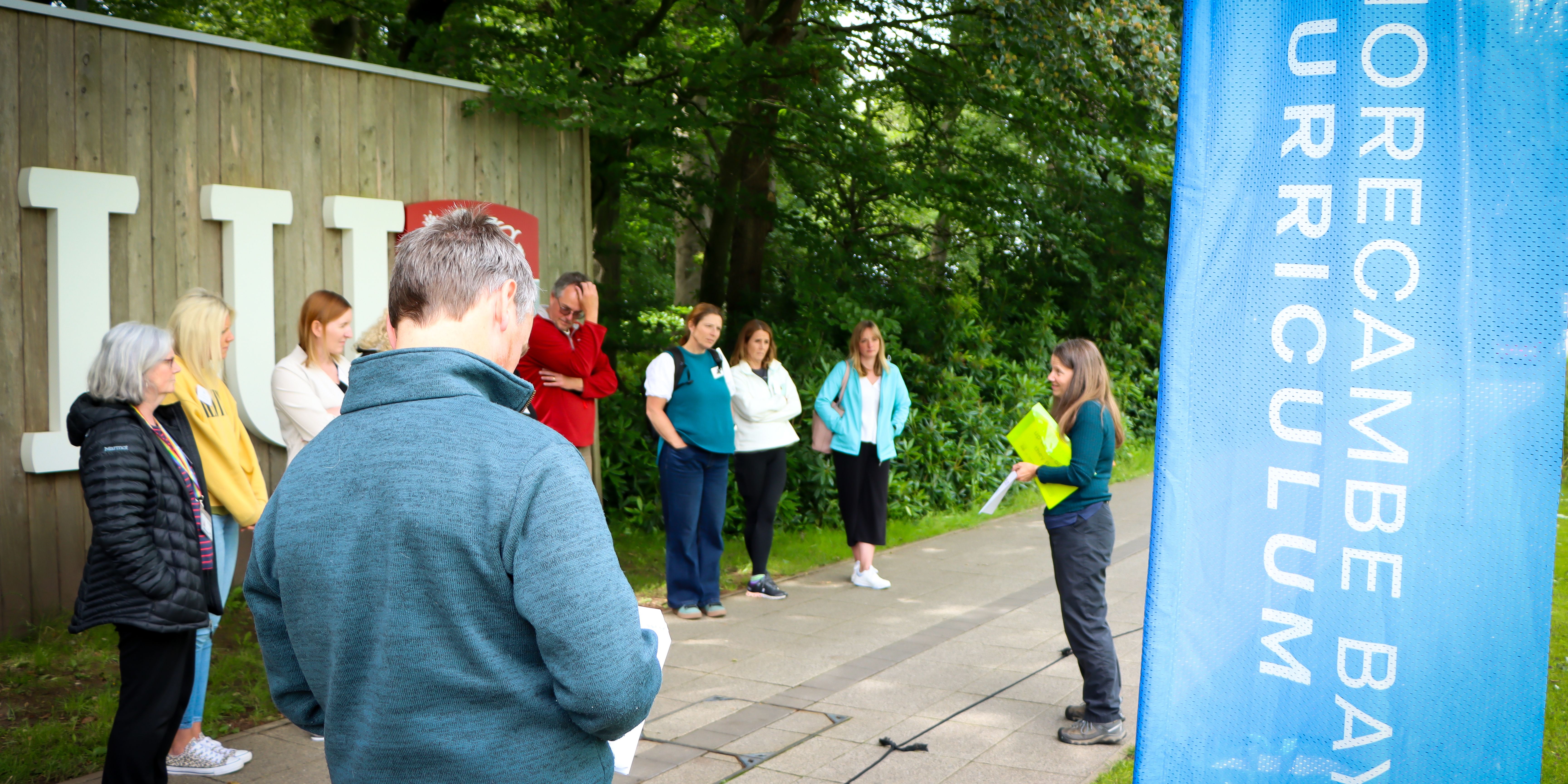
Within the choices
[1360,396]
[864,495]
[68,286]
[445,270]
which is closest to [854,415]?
[864,495]

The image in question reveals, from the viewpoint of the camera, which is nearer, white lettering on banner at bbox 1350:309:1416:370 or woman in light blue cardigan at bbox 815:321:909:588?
white lettering on banner at bbox 1350:309:1416:370

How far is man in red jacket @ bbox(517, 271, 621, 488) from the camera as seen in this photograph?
6.20 m

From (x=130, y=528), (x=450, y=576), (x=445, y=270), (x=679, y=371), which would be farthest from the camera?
(x=679, y=371)

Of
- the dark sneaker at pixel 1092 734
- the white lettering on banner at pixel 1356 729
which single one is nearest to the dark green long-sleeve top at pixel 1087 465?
the dark sneaker at pixel 1092 734

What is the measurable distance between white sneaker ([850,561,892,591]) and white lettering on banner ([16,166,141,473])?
463 cm

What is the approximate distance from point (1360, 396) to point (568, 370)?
15.0 ft

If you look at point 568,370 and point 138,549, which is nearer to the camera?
point 138,549

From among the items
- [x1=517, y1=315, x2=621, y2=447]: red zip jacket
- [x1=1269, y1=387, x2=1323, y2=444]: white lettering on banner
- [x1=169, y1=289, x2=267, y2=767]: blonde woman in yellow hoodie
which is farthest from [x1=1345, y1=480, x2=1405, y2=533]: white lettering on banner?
[x1=517, y1=315, x2=621, y2=447]: red zip jacket

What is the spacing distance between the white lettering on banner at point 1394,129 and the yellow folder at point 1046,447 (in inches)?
93.6

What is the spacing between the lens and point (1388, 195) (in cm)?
242

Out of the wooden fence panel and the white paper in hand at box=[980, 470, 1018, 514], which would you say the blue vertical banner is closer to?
the white paper in hand at box=[980, 470, 1018, 514]

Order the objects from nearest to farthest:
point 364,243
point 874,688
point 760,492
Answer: point 874,688
point 364,243
point 760,492

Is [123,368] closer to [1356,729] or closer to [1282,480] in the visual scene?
[1282,480]

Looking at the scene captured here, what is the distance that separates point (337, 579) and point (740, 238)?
10.5 metres
